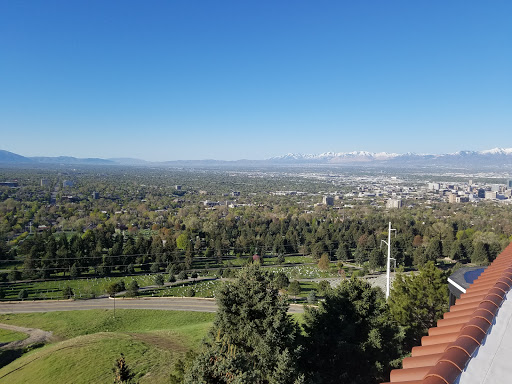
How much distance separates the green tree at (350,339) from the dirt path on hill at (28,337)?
13990 millimetres

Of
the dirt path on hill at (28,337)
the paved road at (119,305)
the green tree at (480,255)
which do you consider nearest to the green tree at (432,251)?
the green tree at (480,255)

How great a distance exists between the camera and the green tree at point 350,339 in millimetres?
7324

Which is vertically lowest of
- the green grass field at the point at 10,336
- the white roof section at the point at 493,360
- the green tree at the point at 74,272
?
the green tree at the point at 74,272

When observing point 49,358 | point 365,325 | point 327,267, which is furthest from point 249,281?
point 327,267

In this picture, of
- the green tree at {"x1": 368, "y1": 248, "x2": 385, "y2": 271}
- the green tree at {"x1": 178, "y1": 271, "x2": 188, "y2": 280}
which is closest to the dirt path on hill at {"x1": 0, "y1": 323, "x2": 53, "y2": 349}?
the green tree at {"x1": 178, "y1": 271, "x2": 188, "y2": 280}

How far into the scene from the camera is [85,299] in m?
23.4

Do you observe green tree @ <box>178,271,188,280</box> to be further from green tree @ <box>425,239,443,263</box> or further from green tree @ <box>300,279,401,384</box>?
green tree @ <box>425,239,443,263</box>

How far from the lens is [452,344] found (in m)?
2.20

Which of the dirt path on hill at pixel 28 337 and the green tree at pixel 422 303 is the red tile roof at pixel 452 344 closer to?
the green tree at pixel 422 303

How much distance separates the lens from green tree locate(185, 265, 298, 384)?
18.7 ft

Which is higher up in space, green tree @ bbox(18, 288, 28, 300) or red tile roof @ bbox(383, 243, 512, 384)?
red tile roof @ bbox(383, 243, 512, 384)

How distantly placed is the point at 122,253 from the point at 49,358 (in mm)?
22485

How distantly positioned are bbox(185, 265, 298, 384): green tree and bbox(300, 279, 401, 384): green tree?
1.22 metres

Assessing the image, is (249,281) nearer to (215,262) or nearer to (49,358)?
(49,358)
